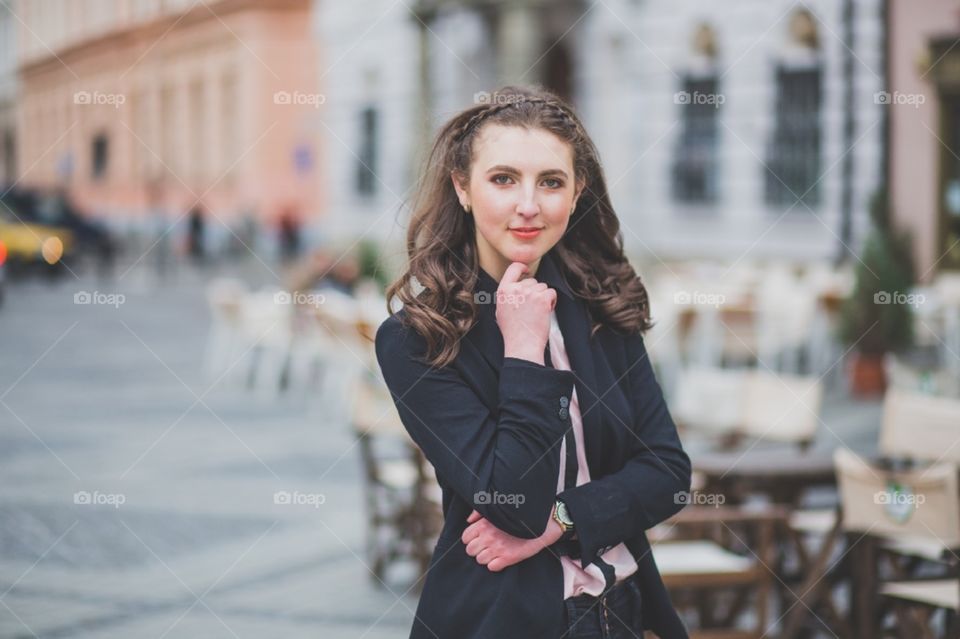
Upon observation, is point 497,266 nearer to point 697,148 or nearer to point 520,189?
point 520,189

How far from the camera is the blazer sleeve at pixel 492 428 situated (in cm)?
234

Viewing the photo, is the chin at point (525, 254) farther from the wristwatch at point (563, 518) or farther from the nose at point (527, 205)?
the wristwatch at point (563, 518)

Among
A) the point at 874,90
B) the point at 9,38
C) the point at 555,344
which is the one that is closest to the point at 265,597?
the point at 555,344

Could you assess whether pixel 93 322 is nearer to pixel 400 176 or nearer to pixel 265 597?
pixel 400 176

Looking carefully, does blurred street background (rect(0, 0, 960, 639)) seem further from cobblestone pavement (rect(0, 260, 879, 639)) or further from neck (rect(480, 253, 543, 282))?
neck (rect(480, 253, 543, 282))

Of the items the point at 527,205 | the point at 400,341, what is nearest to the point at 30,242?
the point at 400,341

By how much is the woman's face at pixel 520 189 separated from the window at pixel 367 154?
→ 2588cm

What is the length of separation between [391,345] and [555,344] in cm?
35

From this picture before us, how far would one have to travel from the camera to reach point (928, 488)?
14.6 ft

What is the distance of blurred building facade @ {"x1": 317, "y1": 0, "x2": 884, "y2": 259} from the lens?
1630 centimetres

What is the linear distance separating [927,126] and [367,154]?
15.5 meters

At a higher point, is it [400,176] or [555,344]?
[400,176]

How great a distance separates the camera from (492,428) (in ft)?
7.84

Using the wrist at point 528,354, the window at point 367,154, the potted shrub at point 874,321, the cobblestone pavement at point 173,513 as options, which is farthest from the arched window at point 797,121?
the wrist at point 528,354
